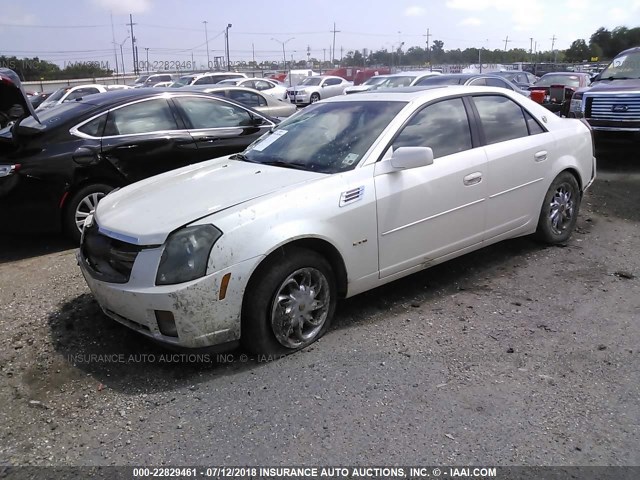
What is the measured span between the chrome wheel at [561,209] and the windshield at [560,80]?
12878 mm

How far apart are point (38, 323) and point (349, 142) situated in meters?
2.64

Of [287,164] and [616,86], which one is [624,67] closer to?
[616,86]

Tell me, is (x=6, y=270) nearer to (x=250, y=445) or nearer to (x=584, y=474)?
(x=250, y=445)

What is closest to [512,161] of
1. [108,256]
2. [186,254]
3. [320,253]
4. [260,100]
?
[320,253]

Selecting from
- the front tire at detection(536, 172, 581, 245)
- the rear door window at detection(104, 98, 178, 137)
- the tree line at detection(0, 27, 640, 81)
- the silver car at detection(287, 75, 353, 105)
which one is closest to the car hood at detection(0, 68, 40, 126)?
the rear door window at detection(104, 98, 178, 137)

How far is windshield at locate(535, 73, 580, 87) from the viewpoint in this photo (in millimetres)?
16984

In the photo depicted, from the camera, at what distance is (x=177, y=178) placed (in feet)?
13.9

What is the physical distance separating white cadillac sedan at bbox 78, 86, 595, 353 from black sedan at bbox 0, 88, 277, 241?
5.92ft

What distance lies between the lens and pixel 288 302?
3516 millimetres

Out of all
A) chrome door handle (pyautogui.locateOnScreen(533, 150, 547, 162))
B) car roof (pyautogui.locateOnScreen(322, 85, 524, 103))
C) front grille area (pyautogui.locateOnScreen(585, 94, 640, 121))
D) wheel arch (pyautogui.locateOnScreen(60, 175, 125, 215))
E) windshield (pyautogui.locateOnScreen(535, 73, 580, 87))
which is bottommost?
wheel arch (pyautogui.locateOnScreen(60, 175, 125, 215))

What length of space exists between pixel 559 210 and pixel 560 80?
13.8 meters

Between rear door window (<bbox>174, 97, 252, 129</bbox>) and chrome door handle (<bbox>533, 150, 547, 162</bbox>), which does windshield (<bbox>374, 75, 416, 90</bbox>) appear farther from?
chrome door handle (<bbox>533, 150, 547, 162</bbox>)

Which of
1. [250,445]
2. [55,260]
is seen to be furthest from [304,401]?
[55,260]

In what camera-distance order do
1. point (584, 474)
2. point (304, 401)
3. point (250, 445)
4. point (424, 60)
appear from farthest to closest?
point (424, 60)
point (304, 401)
point (250, 445)
point (584, 474)
